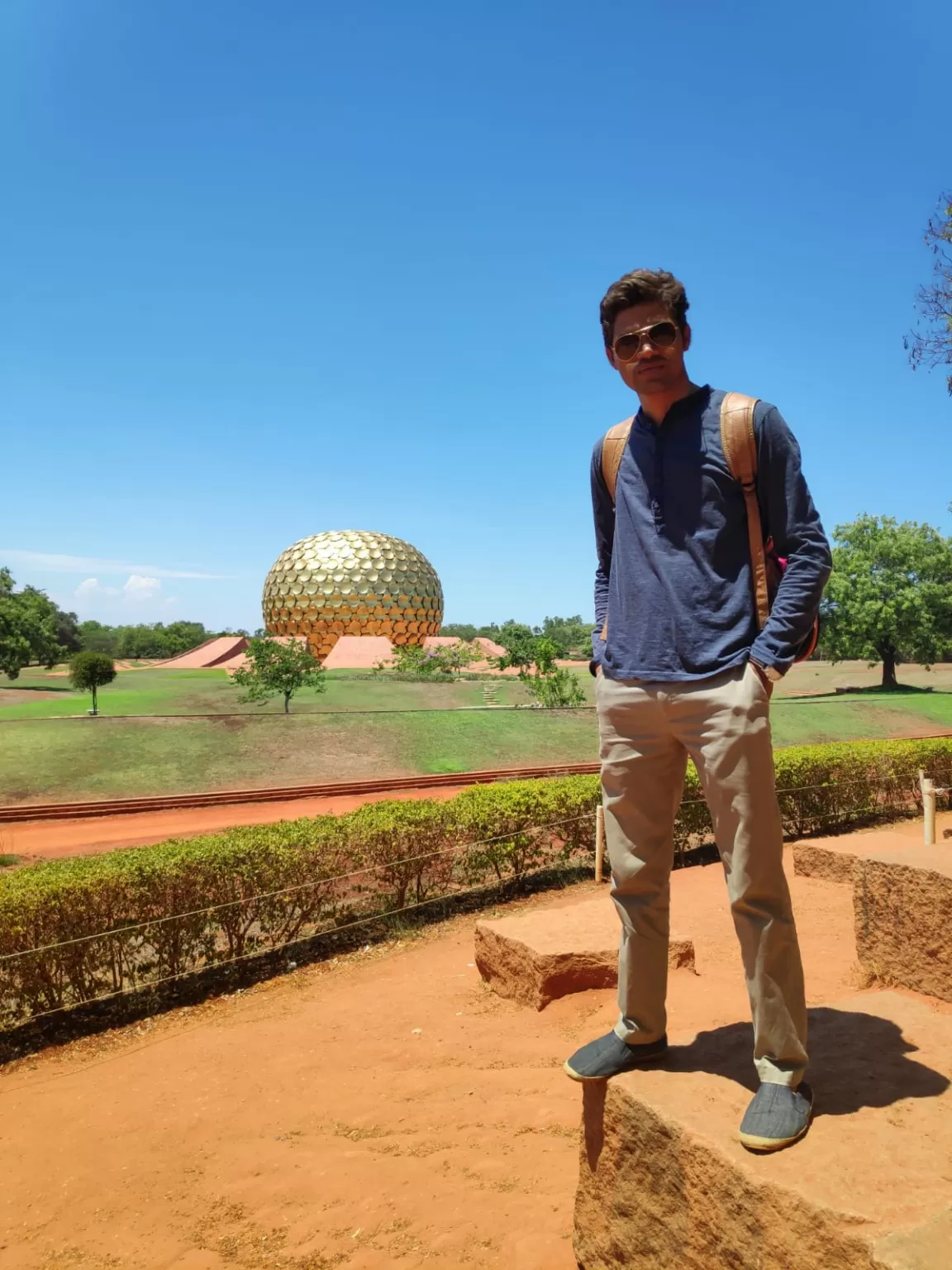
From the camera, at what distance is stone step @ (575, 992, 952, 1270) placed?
1623 millimetres

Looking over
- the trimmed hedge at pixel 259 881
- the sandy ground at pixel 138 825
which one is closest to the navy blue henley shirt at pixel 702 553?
the trimmed hedge at pixel 259 881

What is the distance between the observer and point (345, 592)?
40312 millimetres

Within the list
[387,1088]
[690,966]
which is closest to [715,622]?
[387,1088]

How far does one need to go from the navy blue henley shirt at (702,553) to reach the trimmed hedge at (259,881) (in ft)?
15.6

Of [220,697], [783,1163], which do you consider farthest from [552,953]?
[220,697]

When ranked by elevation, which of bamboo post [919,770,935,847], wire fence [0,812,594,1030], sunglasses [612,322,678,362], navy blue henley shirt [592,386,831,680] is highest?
sunglasses [612,322,678,362]

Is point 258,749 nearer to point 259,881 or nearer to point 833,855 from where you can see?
point 259,881

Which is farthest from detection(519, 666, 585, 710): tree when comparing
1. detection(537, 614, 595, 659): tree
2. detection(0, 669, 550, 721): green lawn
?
detection(537, 614, 595, 659): tree

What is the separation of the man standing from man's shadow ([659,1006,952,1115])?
12 centimetres

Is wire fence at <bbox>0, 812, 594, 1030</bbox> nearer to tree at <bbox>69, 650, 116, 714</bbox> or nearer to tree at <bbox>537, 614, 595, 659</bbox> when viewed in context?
tree at <bbox>69, 650, 116, 714</bbox>

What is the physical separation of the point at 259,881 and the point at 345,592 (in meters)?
34.3

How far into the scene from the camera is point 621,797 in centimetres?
236

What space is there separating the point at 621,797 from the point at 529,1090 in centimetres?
192

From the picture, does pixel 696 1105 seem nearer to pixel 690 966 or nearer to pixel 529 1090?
pixel 529 1090
